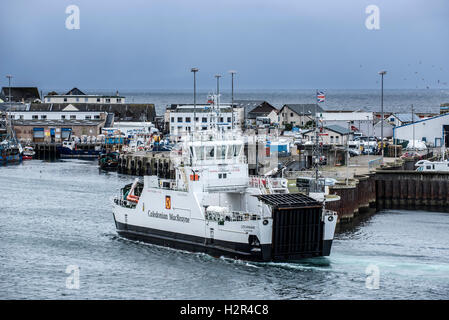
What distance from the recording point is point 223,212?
4081 cm

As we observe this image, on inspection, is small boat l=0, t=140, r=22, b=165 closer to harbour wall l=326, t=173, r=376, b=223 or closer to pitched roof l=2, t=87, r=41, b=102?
harbour wall l=326, t=173, r=376, b=223

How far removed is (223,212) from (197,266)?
311 cm

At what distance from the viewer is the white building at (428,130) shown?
89.3 meters

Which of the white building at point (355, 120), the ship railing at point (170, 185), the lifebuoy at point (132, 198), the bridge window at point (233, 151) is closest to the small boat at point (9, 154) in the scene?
the white building at point (355, 120)

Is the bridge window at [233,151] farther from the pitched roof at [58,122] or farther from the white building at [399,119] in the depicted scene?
the pitched roof at [58,122]

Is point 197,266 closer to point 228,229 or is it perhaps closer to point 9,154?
point 228,229

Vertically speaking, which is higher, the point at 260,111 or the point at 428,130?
the point at 260,111

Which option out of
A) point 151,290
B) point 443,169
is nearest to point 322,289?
point 151,290

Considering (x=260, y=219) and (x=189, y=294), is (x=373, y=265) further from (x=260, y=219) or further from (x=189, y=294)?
(x=189, y=294)

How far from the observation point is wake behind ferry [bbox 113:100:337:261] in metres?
39.0

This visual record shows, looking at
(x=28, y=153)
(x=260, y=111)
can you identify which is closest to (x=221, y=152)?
(x=28, y=153)

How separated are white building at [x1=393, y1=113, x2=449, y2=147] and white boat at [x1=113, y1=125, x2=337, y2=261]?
49.2 meters

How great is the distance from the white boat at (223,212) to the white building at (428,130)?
49.2m

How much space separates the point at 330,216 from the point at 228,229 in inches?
204
